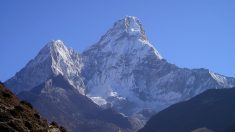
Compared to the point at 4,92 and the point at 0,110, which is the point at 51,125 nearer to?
the point at 4,92

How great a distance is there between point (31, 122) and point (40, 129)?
3.70ft

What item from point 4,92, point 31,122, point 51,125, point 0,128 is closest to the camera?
point 0,128

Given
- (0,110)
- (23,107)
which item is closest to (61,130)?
(23,107)

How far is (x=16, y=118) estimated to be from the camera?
37.8 m

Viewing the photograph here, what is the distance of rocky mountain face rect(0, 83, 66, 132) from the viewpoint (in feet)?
120

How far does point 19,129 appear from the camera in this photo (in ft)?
120

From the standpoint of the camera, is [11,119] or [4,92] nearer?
[11,119]

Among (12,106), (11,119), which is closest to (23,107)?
(12,106)

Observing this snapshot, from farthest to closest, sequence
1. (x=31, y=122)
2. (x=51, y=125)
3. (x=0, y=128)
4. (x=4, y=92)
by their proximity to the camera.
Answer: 1. (x=51, y=125)
2. (x=4, y=92)
3. (x=31, y=122)
4. (x=0, y=128)

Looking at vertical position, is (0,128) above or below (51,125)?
below

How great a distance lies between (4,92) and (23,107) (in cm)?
199

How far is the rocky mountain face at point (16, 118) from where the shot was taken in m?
36.5

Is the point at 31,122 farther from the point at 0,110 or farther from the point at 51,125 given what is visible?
the point at 51,125

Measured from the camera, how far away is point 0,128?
35594 mm
